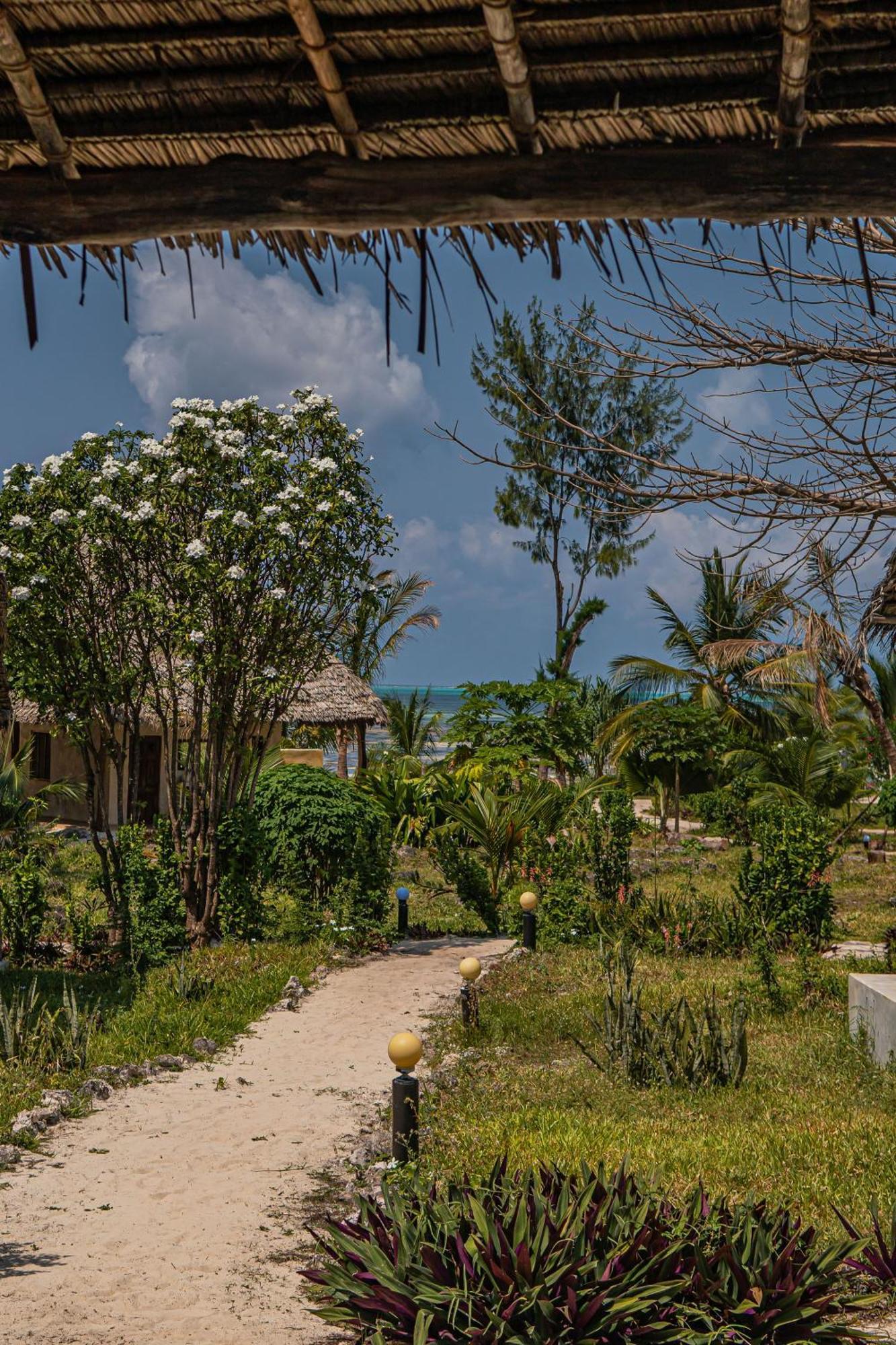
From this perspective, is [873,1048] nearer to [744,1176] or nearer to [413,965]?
[744,1176]

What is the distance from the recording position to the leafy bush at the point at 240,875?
10883mm

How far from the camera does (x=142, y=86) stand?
10.1ft

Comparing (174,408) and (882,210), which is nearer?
(882,210)

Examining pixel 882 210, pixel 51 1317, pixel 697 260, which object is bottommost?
pixel 51 1317

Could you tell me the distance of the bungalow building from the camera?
2150cm

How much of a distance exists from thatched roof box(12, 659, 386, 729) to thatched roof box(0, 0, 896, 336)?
59.7ft

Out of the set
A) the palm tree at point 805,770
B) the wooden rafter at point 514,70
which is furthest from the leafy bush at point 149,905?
the palm tree at point 805,770

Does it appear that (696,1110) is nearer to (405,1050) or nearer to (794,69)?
(405,1050)

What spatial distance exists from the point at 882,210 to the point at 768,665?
18.4 metres

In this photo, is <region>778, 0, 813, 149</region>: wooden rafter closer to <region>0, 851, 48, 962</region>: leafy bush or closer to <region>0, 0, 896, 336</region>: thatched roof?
<region>0, 0, 896, 336</region>: thatched roof

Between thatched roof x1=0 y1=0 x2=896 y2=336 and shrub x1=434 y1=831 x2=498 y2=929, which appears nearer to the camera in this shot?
thatched roof x1=0 y1=0 x2=896 y2=336

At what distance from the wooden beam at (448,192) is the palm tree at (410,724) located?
20976mm

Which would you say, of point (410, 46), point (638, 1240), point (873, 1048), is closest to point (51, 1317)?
point (638, 1240)

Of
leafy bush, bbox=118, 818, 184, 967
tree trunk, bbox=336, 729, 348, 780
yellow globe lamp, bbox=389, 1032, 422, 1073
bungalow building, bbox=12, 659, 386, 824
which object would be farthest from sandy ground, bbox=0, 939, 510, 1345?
tree trunk, bbox=336, 729, 348, 780
